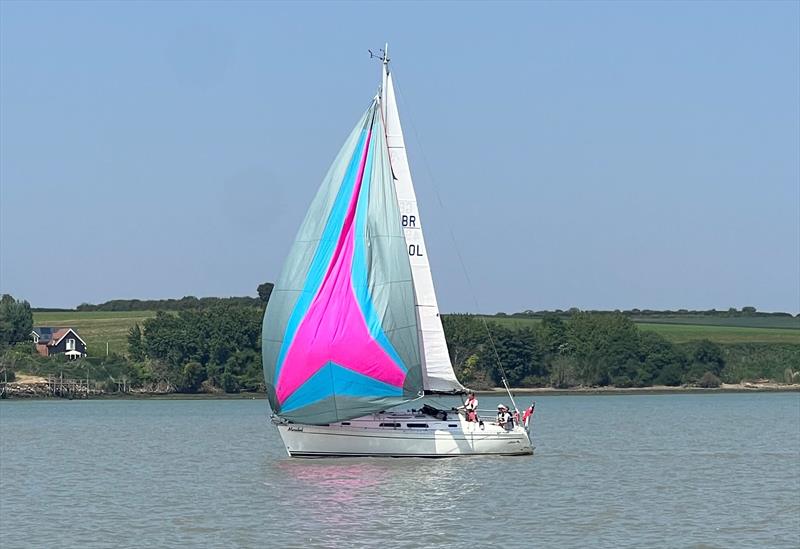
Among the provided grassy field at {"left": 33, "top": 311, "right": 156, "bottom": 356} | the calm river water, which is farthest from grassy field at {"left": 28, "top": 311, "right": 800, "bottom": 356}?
the calm river water

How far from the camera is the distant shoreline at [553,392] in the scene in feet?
426

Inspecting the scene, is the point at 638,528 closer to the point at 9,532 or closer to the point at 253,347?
the point at 9,532

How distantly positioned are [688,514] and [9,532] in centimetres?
1530

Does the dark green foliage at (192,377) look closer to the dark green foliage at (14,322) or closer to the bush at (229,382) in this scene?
the bush at (229,382)

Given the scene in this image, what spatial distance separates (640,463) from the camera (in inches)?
1909

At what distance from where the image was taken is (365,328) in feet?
147

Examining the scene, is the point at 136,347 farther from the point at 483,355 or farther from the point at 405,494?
the point at 405,494

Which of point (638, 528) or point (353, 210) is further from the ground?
point (353, 210)

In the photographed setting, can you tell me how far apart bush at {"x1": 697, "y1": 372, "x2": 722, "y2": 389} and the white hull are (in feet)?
319

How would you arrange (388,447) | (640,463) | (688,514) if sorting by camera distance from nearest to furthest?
(688,514)
(388,447)
(640,463)

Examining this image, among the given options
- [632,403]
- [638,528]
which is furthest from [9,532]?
[632,403]

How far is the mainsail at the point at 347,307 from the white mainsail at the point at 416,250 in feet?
1.75

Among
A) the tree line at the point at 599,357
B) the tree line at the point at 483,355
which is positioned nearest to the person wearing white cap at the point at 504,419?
the tree line at the point at 483,355

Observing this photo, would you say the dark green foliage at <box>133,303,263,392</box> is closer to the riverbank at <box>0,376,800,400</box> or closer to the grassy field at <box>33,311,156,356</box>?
the riverbank at <box>0,376,800,400</box>
